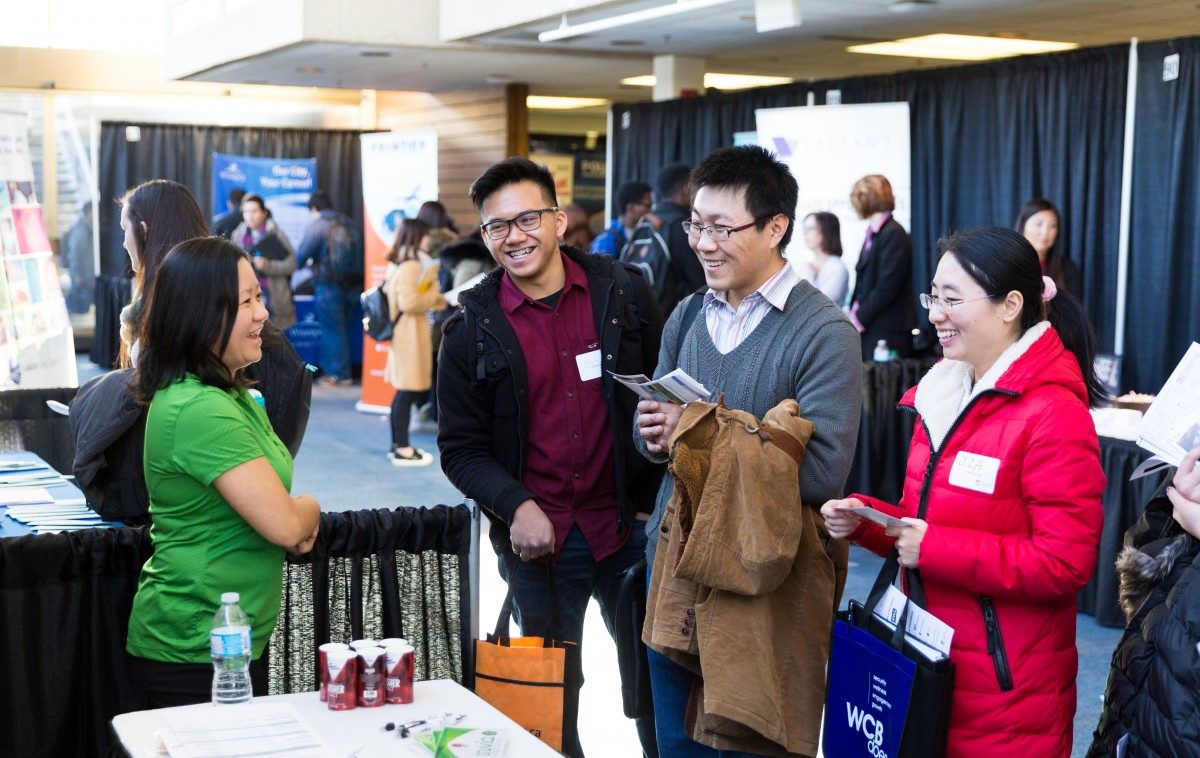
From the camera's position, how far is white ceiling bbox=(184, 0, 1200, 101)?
7461 mm

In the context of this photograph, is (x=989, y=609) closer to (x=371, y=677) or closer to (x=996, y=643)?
(x=996, y=643)

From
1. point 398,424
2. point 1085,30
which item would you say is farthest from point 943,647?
point 1085,30

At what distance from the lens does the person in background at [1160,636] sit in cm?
183

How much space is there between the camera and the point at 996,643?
6.91 feet

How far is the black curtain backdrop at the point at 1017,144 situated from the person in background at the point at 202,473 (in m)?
5.19

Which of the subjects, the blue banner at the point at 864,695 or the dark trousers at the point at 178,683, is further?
the dark trousers at the point at 178,683

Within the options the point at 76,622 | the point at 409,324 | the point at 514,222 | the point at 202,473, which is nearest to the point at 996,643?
the point at 514,222

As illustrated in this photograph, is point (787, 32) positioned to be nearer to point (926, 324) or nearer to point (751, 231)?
point (926, 324)

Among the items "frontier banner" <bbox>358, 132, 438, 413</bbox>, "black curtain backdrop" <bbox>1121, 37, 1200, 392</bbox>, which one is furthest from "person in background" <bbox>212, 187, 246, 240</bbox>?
"black curtain backdrop" <bbox>1121, 37, 1200, 392</bbox>

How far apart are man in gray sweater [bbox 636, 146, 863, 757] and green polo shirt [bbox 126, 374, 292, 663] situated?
Answer: 72cm

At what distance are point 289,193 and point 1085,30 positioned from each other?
293 inches

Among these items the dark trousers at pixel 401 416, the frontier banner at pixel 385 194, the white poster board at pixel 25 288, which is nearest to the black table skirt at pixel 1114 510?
the white poster board at pixel 25 288

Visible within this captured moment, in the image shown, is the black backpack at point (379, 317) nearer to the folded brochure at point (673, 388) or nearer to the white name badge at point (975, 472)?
the folded brochure at point (673, 388)

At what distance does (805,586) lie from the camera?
2.26 metres
